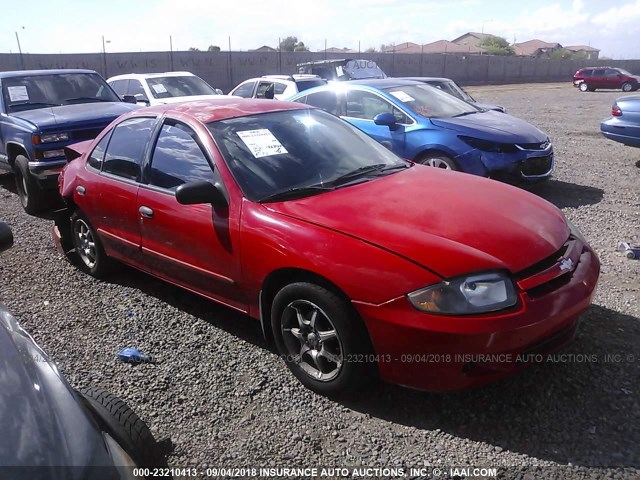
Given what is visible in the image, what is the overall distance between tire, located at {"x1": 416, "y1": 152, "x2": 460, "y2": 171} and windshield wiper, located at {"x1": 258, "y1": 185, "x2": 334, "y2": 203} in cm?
371

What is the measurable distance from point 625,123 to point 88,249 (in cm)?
807

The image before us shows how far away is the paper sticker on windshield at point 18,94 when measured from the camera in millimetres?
7867

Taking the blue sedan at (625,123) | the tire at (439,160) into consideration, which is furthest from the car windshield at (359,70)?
the tire at (439,160)

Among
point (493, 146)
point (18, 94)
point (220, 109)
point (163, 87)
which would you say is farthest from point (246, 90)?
point (220, 109)

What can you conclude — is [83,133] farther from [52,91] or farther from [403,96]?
[403,96]

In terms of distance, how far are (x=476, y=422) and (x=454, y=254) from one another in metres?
0.89

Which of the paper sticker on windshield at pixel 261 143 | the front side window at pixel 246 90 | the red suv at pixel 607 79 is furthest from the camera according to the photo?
the red suv at pixel 607 79

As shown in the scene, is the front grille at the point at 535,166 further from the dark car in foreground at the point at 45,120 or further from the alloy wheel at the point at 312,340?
the dark car in foreground at the point at 45,120

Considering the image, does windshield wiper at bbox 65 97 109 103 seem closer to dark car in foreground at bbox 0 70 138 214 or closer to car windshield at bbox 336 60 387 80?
dark car in foreground at bbox 0 70 138 214

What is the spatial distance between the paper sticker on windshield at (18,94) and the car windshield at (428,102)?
16.9 feet

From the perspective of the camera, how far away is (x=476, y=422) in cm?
284

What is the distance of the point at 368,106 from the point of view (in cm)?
769

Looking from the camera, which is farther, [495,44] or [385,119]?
[495,44]

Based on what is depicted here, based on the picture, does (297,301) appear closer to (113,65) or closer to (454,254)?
(454,254)
